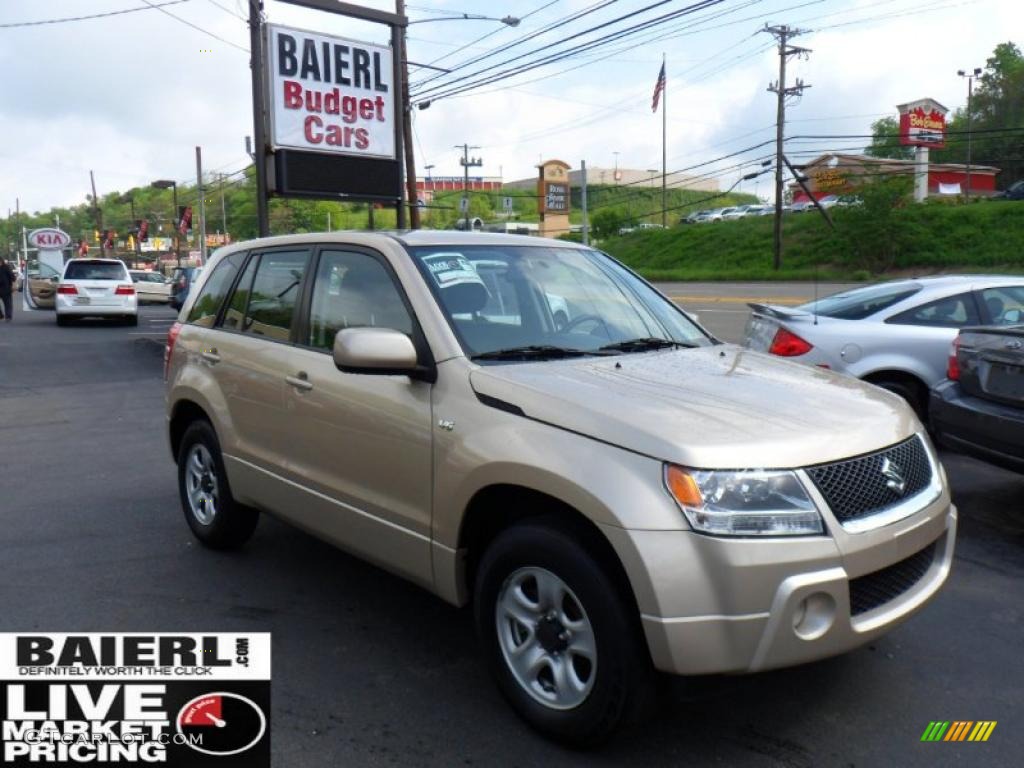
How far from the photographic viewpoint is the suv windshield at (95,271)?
2253cm

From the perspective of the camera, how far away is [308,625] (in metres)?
4.21

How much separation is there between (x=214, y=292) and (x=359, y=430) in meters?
1.96

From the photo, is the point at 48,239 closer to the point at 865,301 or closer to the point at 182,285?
the point at 182,285

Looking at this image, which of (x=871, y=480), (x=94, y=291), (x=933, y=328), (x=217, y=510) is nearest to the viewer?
(x=871, y=480)

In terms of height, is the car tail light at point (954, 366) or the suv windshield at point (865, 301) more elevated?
the suv windshield at point (865, 301)

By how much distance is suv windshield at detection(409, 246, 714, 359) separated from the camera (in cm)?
381

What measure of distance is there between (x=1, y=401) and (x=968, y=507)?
34.5 ft

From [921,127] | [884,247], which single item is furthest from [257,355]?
[921,127]

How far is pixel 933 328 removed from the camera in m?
7.38

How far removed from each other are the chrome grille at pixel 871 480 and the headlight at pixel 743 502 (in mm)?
116

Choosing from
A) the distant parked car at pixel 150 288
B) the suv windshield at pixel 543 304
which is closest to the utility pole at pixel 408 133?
the distant parked car at pixel 150 288

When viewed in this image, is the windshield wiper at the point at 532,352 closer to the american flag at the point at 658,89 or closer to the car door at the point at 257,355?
the car door at the point at 257,355

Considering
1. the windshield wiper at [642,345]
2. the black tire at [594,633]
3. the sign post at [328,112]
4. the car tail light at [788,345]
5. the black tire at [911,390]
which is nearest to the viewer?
the black tire at [594,633]

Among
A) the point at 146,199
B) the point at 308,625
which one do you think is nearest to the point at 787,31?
the point at 308,625
